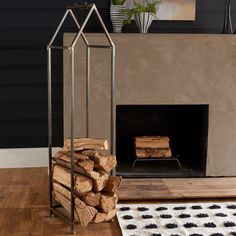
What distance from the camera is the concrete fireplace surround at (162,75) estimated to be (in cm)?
412

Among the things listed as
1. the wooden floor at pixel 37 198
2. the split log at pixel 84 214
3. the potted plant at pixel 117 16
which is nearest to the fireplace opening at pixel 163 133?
the wooden floor at pixel 37 198

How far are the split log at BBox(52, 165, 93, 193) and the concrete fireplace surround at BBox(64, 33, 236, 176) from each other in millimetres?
811

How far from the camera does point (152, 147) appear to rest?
444 cm

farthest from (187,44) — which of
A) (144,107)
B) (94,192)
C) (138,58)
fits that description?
(94,192)

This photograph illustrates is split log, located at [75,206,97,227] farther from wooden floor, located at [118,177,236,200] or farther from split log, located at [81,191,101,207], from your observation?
wooden floor, located at [118,177,236,200]

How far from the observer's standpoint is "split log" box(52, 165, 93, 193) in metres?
3.12

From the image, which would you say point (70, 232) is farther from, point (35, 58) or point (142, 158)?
point (35, 58)

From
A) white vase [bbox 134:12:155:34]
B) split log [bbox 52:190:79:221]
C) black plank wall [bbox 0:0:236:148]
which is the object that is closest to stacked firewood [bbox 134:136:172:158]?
black plank wall [bbox 0:0:236:148]

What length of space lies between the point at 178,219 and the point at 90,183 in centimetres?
60

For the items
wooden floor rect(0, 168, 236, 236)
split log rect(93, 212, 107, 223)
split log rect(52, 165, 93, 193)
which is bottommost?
wooden floor rect(0, 168, 236, 236)

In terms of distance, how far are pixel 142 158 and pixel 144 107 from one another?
48cm

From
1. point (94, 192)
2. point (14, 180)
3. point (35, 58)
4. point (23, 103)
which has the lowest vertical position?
point (14, 180)

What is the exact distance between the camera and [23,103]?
4516 mm

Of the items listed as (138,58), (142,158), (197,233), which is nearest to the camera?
(197,233)
